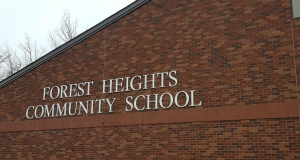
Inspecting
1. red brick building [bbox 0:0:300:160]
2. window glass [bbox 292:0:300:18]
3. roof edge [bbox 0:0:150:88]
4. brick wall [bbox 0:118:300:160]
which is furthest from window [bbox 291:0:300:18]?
roof edge [bbox 0:0:150:88]

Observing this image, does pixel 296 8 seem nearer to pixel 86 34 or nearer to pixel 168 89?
pixel 168 89

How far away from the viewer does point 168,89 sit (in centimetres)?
977

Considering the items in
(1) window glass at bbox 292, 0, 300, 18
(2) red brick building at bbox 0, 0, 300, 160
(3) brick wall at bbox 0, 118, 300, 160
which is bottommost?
(3) brick wall at bbox 0, 118, 300, 160

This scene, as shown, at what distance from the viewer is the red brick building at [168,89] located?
8.30 m

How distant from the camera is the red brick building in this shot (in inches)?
327

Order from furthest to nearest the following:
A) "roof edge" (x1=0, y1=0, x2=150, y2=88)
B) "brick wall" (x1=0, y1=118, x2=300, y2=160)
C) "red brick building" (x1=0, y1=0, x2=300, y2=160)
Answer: "roof edge" (x1=0, y1=0, x2=150, y2=88)
"red brick building" (x1=0, y1=0, x2=300, y2=160)
"brick wall" (x1=0, y1=118, x2=300, y2=160)

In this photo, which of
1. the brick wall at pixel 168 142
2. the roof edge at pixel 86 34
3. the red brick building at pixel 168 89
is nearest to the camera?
the brick wall at pixel 168 142

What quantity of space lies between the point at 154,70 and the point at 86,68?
2.67m

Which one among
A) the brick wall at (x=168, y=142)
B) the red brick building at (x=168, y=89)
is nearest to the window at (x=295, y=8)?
the red brick building at (x=168, y=89)

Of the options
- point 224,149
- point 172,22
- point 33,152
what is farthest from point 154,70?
point 33,152

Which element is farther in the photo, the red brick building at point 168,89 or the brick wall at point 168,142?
the red brick building at point 168,89

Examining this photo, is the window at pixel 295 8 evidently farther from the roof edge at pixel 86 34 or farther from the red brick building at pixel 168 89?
the roof edge at pixel 86 34

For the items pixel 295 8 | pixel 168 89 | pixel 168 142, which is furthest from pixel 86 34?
pixel 295 8

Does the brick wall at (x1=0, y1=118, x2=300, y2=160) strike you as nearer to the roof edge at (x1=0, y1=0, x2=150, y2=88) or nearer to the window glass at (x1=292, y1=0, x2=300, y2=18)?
the roof edge at (x1=0, y1=0, x2=150, y2=88)
